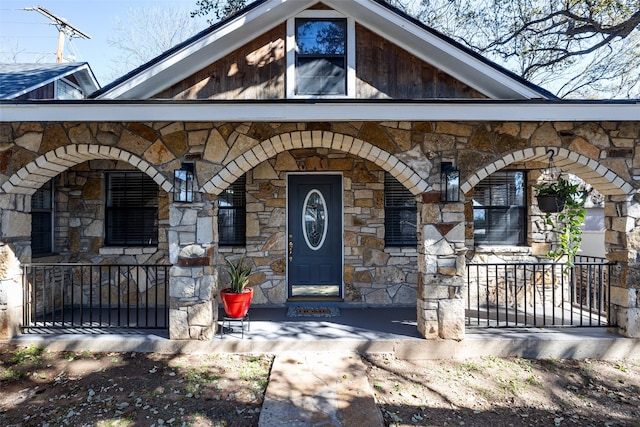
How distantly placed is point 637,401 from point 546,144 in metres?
2.94

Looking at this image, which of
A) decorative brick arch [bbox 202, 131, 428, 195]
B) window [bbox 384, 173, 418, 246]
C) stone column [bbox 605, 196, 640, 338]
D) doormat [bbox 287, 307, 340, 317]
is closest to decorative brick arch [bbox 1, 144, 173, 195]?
decorative brick arch [bbox 202, 131, 428, 195]

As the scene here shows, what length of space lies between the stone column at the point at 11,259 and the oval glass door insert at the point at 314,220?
3.93 m

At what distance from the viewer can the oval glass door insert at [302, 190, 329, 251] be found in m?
6.06

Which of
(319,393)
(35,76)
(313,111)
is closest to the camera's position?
(319,393)

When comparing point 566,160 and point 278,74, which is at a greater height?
point 278,74

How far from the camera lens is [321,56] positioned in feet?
15.9

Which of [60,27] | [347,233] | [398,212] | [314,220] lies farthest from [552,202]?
[60,27]

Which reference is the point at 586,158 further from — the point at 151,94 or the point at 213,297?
the point at 151,94

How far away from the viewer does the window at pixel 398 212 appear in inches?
239

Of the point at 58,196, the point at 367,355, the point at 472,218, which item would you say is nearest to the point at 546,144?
the point at 472,218

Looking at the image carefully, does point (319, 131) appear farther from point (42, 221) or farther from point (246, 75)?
point (42, 221)

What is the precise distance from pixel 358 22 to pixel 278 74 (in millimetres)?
1295

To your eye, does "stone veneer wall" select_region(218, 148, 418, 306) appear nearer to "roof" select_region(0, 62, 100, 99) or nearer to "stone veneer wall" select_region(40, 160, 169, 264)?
"stone veneer wall" select_region(40, 160, 169, 264)

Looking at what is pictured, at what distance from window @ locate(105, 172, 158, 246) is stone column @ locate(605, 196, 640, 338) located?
6.85 meters
